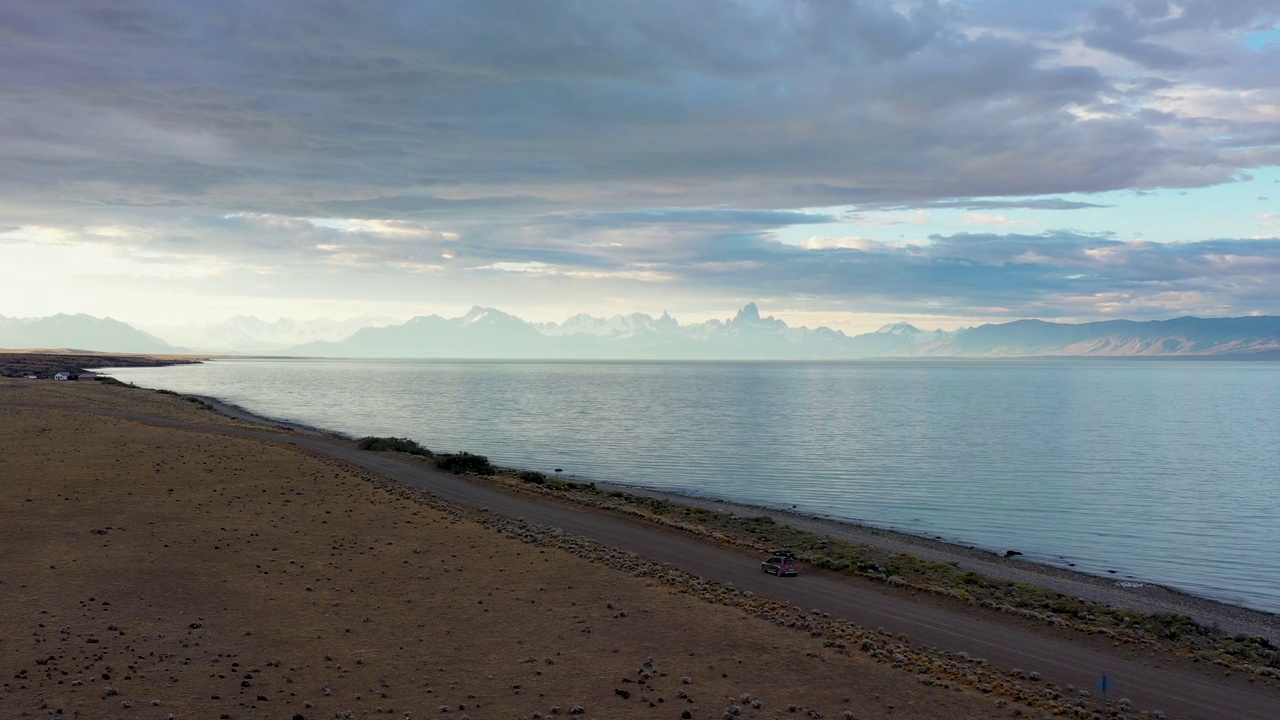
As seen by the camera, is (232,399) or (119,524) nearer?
(119,524)

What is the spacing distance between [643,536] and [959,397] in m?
152

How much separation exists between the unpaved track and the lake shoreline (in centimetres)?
697

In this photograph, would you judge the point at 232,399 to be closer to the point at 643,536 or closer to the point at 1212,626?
the point at 643,536

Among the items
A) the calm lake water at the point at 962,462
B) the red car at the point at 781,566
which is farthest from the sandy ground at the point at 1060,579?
the red car at the point at 781,566

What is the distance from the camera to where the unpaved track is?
19016mm

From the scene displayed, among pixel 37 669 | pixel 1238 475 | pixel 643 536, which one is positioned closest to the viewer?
pixel 37 669

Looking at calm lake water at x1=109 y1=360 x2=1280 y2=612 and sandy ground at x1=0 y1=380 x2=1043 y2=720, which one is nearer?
sandy ground at x1=0 y1=380 x2=1043 y2=720

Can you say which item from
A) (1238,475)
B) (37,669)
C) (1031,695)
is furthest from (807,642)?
(1238,475)

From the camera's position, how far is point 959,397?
171250mm

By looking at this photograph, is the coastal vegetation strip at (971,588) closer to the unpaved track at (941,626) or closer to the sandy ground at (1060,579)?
the unpaved track at (941,626)

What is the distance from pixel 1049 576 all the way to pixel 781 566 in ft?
41.3

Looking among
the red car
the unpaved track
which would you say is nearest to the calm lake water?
the unpaved track

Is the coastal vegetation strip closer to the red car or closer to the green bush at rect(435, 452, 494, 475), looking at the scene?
the red car

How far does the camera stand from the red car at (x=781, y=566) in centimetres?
2864
